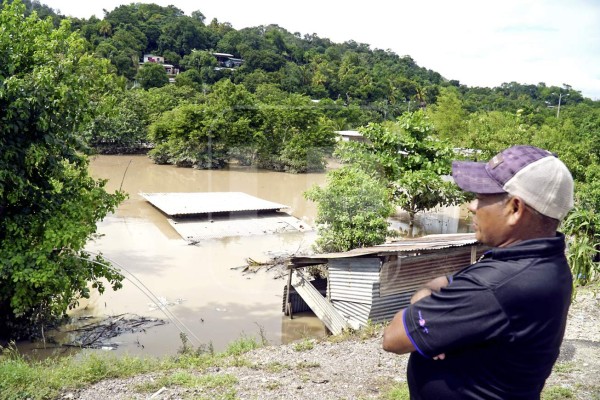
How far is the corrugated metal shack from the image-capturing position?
8.24 metres

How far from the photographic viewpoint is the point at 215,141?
28.3 meters

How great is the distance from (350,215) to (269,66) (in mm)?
49092

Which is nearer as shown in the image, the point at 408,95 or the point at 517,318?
the point at 517,318

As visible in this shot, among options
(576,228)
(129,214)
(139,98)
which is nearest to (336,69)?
(139,98)

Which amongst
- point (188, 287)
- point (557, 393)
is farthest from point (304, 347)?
point (188, 287)

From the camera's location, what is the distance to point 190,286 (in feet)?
38.3

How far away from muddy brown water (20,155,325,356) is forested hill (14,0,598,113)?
95.6 feet

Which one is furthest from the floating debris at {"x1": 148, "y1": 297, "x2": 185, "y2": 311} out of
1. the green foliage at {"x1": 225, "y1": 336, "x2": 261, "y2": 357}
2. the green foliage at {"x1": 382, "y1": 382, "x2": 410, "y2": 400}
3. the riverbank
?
the green foliage at {"x1": 382, "y1": 382, "x2": 410, "y2": 400}

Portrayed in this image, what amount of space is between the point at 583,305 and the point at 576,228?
8.48ft

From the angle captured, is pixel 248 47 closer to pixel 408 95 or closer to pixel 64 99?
pixel 408 95

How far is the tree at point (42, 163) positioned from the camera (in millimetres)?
6852

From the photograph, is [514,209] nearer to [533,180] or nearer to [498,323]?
[533,180]

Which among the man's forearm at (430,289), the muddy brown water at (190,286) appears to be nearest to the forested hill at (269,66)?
the muddy brown water at (190,286)

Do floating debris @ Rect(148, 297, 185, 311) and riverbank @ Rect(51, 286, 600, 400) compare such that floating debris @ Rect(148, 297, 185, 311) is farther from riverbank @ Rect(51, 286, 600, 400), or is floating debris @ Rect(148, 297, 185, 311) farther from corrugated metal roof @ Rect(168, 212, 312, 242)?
riverbank @ Rect(51, 286, 600, 400)
